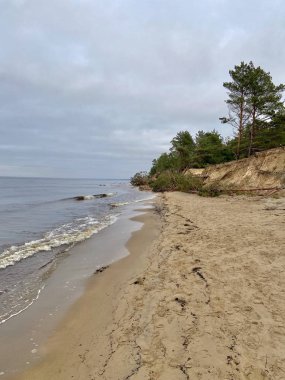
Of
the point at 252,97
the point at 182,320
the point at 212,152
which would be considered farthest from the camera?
the point at 212,152

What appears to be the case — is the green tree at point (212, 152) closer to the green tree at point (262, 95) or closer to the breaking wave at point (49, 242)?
the green tree at point (262, 95)

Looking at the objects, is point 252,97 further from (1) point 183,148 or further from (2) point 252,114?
(1) point 183,148

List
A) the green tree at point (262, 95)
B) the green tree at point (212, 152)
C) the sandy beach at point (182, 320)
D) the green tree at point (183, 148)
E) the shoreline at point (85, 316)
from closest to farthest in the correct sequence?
1. the sandy beach at point (182, 320)
2. the shoreline at point (85, 316)
3. the green tree at point (262, 95)
4. the green tree at point (212, 152)
5. the green tree at point (183, 148)

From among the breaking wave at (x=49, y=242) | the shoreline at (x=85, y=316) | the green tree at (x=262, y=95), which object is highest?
the green tree at (x=262, y=95)

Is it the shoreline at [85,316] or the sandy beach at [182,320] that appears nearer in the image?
the sandy beach at [182,320]

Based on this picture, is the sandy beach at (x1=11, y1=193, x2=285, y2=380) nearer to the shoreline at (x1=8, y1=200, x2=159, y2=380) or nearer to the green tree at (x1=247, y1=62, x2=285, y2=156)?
the shoreline at (x1=8, y1=200, x2=159, y2=380)

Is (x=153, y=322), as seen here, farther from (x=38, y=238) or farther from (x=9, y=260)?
(x=38, y=238)

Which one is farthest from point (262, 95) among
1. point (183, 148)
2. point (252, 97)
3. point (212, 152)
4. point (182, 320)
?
point (182, 320)

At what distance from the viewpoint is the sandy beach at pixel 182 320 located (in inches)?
147

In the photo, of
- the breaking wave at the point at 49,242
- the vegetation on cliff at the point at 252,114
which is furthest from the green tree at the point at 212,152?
the breaking wave at the point at 49,242

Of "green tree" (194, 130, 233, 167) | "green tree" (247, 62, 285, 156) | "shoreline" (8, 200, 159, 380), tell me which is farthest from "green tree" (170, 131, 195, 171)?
"shoreline" (8, 200, 159, 380)

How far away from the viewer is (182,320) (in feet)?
15.8

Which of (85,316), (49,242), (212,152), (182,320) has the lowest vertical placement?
(49,242)

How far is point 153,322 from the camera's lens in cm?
491
